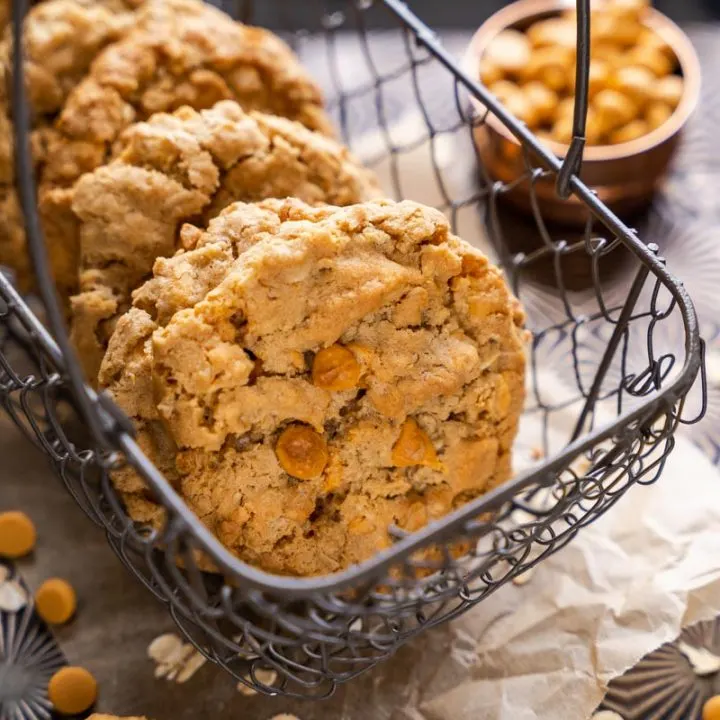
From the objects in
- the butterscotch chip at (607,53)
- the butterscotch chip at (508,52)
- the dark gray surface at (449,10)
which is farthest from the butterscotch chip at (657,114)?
the dark gray surface at (449,10)

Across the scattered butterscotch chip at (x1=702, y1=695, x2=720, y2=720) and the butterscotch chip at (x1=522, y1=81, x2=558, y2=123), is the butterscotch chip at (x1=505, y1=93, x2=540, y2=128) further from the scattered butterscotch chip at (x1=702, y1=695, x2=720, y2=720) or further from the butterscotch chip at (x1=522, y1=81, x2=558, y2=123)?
the scattered butterscotch chip at (x1=702, y1=695, x2=720, y2=720)

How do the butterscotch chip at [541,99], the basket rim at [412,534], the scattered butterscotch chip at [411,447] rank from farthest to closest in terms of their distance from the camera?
1. the butterscotch chip at [541,99]
2. the scattered butterscotch chip at [411,447]
3. the basket rim at [412,534]

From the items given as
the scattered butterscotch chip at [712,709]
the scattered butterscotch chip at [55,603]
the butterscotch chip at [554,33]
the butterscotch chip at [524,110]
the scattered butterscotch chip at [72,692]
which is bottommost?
the scattered butterscotch chip at [712,709]

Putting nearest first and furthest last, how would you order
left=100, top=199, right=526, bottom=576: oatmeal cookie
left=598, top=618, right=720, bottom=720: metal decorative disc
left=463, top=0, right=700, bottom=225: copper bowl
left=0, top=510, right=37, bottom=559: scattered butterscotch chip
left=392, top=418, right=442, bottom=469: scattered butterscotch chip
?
left=100, top=199, right=526, bottom=576: oatmeal cookie, left=392, top=418, right=442, bottom=469: scattered butterscotch chip, left=598, top=618, right=720, bottom=720: metal decorative disc, left=0, top=510, right=37, bottom=559: scattered butterscotch chip, left=463, top=0, right=700, bottom=225: copper bowl

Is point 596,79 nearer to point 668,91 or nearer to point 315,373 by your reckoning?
point 668,91

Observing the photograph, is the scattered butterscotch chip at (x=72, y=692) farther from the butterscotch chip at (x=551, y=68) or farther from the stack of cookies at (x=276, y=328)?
the butterscotch chip at (x=551, y=68)

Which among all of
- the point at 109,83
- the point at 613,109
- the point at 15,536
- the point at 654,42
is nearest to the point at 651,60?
the point at 654,42

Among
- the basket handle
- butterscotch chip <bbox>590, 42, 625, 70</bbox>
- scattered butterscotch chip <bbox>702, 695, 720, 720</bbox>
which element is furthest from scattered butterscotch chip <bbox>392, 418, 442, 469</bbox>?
butterscotch chip <bbox>590, 42, 625, 70</bbox>
